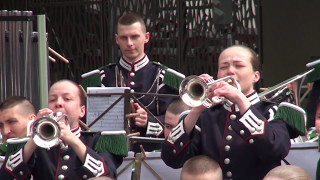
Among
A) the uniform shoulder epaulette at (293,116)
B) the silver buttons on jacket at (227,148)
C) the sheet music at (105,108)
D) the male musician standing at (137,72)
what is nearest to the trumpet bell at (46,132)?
the sheet music at (105,108)

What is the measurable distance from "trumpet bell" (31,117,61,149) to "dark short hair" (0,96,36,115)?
789mm

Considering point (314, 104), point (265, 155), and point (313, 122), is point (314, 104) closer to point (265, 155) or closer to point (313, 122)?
point (313, 122)

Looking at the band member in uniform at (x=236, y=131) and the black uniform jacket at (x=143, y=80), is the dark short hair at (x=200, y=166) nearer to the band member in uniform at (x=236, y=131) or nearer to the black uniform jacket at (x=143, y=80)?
the band member in uniform at (x=236, y=131)

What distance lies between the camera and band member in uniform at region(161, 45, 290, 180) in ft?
16.4

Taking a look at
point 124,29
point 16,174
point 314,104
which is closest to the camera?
point 16,174

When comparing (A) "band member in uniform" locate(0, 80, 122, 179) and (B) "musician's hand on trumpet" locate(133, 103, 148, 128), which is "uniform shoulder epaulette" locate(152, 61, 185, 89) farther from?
(A) "band member in uniform" locate(0, 80, 122, 179)

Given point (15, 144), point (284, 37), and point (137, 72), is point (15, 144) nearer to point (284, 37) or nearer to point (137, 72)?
point (137, 72)

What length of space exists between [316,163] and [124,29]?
214 centimetres

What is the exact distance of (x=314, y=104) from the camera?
636 centimetres

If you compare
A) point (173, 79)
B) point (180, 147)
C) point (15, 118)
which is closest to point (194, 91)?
point (180, 147)

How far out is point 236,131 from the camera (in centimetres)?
501

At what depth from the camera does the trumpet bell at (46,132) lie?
17.1ft

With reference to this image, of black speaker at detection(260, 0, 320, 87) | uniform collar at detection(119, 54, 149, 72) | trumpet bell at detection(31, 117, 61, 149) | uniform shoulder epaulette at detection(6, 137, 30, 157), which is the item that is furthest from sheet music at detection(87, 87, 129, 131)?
black speaker at detection(260, 0, 320, 87)

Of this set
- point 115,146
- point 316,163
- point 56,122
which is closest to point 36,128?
point 56,122
